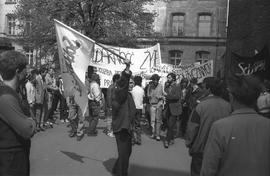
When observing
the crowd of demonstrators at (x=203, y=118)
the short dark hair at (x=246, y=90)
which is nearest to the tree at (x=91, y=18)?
the crowd of demonstrators at (x=203, y=118)

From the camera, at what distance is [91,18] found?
23.7 metres

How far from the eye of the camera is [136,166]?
7859 millimetres

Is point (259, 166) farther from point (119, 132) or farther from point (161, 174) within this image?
point (161, 174)

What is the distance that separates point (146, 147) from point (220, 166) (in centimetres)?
682

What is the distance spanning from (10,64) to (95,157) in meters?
5.19

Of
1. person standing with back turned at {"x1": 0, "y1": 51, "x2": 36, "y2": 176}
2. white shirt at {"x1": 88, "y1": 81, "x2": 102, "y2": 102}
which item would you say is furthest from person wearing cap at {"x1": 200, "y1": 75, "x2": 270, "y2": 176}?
white shirt at {"x1": 88, "y1": 81, "x2": 102, "y2": 102}

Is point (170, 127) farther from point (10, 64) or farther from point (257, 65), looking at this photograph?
point (10, 64)

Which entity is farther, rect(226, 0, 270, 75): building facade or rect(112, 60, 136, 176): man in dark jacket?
rect(226, 0, 270, 75): building facade

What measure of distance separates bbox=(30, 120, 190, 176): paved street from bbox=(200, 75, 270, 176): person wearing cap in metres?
4.26

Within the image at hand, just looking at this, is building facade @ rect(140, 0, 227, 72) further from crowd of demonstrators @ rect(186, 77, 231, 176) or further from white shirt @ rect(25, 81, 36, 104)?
crowd of demonstrators @ rect(186, 77, 231, 176)

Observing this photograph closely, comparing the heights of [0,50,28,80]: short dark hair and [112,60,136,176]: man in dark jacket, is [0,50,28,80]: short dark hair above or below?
above

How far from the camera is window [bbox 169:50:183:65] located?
3797 cm

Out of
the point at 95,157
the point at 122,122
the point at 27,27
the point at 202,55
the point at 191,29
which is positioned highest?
the point at 191,29

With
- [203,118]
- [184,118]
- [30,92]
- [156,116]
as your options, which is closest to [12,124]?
[203,118]
